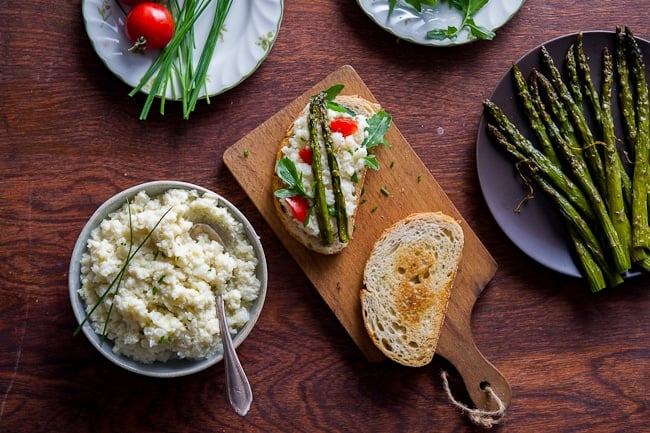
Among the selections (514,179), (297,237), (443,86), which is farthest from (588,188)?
(297,237)

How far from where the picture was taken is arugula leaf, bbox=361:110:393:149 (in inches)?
133

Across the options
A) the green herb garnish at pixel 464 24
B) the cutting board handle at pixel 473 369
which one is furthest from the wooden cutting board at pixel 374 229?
the green herb garnish at pixel 464 24

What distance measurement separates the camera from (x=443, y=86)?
3.68 m

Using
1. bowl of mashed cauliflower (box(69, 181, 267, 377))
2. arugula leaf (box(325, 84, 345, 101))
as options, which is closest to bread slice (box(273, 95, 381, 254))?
arugula leaf (box(325, 84, 345, 101))

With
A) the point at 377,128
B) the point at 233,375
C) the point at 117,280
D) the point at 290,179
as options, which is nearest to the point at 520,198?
the point at 377,128

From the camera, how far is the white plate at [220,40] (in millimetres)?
3414

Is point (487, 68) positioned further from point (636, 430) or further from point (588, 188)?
point (636, 430)

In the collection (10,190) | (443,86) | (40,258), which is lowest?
(40,258)

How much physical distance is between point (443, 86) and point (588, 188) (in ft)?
2.88

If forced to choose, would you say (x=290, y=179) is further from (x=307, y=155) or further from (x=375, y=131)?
(x=375, y=131)

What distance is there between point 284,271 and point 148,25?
51.8 inches

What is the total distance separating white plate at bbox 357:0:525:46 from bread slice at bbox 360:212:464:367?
2.97 feet

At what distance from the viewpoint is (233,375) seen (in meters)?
3.06

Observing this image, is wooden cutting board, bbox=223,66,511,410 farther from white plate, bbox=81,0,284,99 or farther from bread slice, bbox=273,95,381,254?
white plate, bbox=81,0,284,99
